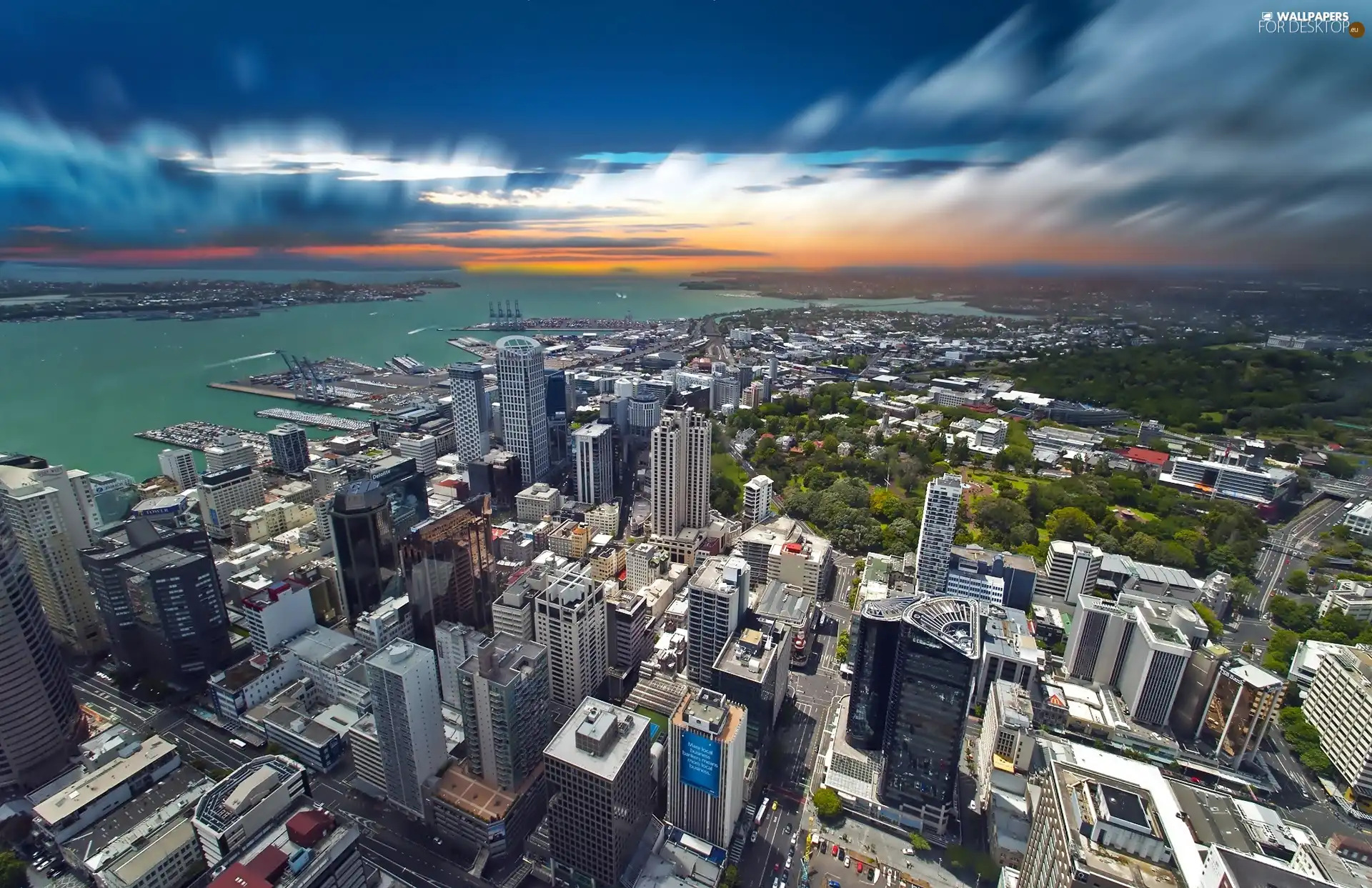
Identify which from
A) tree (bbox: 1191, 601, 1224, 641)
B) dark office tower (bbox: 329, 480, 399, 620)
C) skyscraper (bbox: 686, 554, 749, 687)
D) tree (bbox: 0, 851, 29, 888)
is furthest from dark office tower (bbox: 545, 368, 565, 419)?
tree (bbox: 1191, 601, 1224, 641)

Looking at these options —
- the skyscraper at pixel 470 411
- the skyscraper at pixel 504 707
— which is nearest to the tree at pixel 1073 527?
the skyscraper at pixel 504 707

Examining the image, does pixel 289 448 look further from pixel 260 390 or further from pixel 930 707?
pixel 930 707

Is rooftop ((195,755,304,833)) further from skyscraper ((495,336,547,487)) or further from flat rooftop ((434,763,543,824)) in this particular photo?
skyscraper ((495,336,547,487))

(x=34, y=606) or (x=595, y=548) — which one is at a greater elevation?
(x=34, y=606)

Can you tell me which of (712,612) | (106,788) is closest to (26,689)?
(106,788)

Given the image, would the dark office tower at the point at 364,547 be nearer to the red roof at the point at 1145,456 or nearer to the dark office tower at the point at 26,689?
the dark office tower at the point at 26,689

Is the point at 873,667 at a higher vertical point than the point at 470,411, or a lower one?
lower

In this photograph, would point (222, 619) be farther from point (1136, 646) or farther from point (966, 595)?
point (1136, 646)

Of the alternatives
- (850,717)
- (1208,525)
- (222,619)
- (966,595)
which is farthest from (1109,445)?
(222,619)
